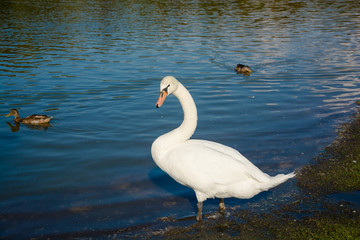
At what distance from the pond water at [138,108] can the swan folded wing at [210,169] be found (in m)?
1.04

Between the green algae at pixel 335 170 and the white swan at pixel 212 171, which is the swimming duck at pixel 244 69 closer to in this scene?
the green algae at pixel 335 170

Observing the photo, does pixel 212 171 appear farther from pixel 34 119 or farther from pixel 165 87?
pixel 34 119

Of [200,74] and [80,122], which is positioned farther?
[200,74]

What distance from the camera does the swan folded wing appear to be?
620cm

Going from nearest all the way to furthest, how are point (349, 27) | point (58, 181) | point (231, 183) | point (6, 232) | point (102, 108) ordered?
point (231, 183), point (6, 232), point (58, 181), point (102, 108), point (349, 27)

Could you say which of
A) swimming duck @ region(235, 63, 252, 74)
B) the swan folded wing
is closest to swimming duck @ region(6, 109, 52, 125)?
the swan folded wing

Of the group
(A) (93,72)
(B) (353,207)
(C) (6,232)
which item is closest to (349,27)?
(A) (93,72)

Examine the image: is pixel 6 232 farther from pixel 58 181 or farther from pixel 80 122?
pixel 80 122

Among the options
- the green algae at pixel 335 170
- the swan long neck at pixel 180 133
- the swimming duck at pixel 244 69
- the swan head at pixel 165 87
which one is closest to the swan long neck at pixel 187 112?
the swan long neck at pixel 180 133

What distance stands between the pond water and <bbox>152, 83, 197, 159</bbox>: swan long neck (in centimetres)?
130

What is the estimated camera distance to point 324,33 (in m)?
30.8

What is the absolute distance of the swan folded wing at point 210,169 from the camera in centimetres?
620

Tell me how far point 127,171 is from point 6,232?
3012 millimetres

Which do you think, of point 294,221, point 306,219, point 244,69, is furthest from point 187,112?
point 244,69
